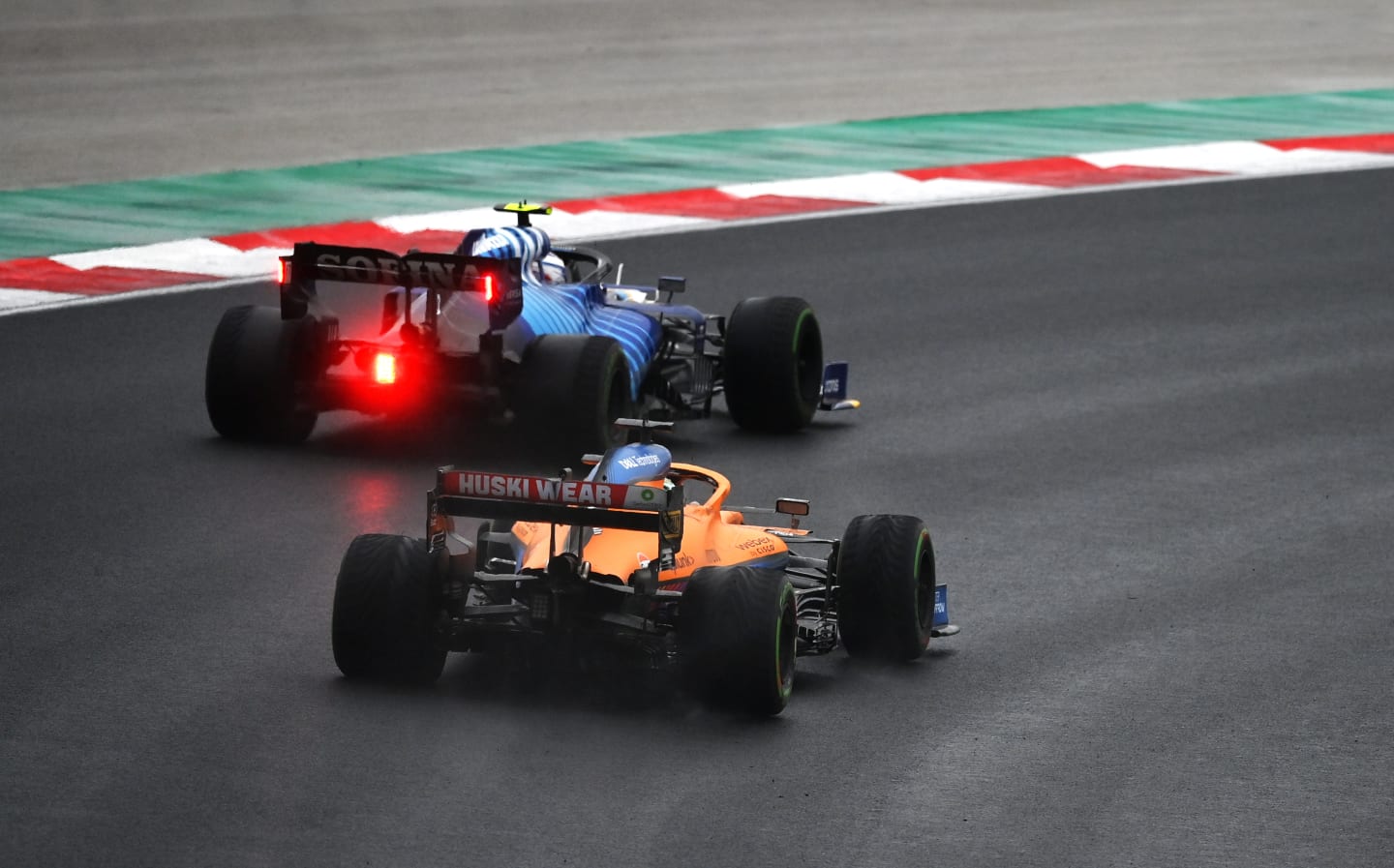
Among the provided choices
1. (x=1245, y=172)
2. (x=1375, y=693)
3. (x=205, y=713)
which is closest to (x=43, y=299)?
(x=205, y=713)

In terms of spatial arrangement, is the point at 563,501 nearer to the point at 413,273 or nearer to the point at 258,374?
the point at 413,273

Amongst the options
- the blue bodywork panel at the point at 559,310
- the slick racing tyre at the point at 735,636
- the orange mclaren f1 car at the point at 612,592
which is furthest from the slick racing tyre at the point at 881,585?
the blue bodywork panel at the point at 559,310

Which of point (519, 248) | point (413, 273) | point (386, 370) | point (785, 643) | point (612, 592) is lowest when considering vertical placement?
point (785, 643)

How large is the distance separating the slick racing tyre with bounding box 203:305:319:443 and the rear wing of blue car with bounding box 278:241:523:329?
285 millimetres

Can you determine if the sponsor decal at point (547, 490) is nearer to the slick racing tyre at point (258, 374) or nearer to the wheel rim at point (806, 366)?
the slick racing tyre at point (258, 374)

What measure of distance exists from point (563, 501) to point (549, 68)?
63.8 feet

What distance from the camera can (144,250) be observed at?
17.2 meters

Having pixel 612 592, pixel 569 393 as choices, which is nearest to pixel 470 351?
pixel 569 393

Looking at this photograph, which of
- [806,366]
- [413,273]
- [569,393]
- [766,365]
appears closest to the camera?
[413,273]

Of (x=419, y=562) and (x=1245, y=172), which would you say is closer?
(x=419, y=562)

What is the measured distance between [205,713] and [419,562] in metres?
0.94

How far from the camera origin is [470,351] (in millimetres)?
12086

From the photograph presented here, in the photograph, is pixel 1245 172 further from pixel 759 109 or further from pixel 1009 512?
pixel 1009 512

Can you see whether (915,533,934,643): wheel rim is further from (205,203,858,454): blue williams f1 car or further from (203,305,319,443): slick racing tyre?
(203,305,319,443): slick racing tyre
